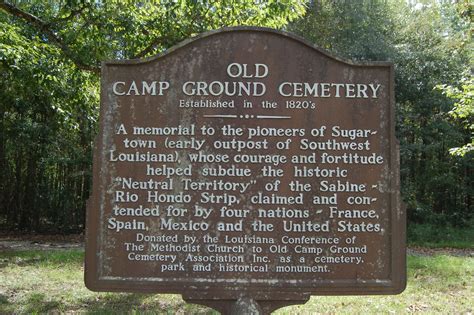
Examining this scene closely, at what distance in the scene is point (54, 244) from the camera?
14.1 m

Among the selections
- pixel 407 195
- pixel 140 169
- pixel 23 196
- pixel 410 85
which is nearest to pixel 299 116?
pixel 140 169

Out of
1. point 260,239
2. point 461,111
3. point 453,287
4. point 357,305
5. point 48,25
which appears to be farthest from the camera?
point 461,111

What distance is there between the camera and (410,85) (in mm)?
16797

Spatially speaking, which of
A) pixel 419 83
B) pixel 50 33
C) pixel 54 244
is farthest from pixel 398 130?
pixel 50 33

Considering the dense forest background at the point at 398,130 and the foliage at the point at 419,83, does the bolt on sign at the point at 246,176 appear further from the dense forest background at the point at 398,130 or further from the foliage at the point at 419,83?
the foliage at the point at 419,83

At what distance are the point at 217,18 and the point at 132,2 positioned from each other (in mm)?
1650

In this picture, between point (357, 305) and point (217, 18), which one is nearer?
A: point (357, 305)

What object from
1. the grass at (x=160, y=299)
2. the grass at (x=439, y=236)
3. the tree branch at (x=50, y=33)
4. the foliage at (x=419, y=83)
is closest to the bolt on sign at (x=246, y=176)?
the grass at (x=160, y=299)

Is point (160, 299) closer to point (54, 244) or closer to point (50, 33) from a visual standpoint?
point (50, 33)

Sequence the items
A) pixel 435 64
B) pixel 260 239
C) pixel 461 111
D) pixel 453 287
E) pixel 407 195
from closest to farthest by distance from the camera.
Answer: pixel 260 239 < pixel 453 287 < pixel 461 111 < pixel 407 195 < pixel 435 64

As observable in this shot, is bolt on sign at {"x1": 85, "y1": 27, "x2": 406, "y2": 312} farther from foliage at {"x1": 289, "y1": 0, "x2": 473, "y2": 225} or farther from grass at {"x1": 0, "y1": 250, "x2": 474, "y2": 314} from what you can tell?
foliage at {"x1": 289, "y1": 0, "x2": 473, "y2": 225}

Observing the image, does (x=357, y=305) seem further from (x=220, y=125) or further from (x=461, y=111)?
(x=461, y=111)

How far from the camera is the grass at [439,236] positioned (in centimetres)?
1473

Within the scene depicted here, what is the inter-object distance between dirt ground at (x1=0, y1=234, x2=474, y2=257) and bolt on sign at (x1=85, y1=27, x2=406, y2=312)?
9365mm
